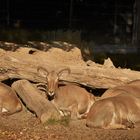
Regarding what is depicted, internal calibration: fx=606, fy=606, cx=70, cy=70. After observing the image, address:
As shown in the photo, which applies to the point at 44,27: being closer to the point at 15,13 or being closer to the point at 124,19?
the point at 15,13

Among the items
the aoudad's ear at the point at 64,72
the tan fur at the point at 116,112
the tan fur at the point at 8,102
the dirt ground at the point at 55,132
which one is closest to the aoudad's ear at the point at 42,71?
the aoudad's ear at the point at 64,72

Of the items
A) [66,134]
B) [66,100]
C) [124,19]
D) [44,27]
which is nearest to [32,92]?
[66,100]

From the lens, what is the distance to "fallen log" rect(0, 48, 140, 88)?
12.9 metres

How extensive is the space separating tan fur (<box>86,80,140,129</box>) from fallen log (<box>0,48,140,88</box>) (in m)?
0.85

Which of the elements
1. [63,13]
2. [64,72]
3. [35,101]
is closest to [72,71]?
[64,72]

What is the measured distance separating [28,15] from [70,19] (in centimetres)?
166

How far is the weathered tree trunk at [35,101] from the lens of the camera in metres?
11.3

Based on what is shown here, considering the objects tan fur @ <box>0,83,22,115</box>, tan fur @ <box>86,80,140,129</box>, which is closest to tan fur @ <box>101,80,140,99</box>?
tan fur @ <box>86,80,140,129</box>

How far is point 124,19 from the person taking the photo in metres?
25.0

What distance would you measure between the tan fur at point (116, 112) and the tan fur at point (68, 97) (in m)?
0.66

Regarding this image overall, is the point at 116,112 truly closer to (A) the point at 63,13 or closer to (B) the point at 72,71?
(B) the point at 72,71

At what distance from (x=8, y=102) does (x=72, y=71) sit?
1555mm

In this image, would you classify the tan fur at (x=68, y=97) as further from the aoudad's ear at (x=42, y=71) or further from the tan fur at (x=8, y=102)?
the tan fur at (x=8, y=102)

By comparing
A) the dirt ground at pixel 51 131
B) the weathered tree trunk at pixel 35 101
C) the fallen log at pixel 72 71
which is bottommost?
the dirt ground at pixel 51 131
